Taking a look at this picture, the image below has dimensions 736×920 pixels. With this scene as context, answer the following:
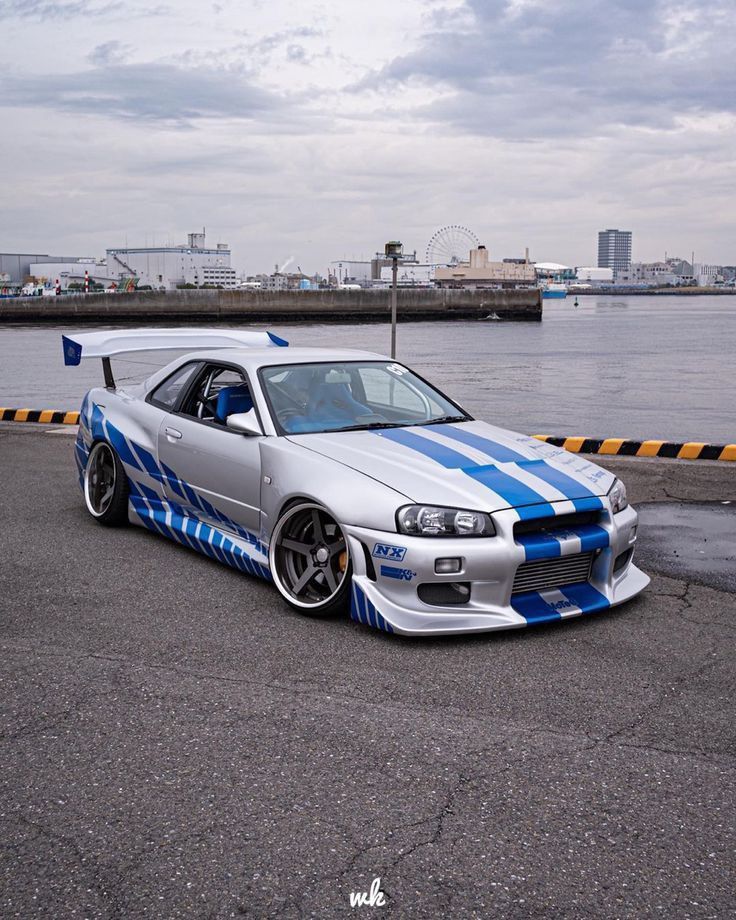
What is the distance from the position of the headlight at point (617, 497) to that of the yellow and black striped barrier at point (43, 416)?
9109 mm

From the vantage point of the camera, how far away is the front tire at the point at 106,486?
6922mm

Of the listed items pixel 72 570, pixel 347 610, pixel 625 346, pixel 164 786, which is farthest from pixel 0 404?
pixel 625 346

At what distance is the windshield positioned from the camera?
581 centimetres

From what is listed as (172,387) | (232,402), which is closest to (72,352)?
(172,387)

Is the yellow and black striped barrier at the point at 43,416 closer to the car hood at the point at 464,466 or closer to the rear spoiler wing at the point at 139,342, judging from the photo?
the rear spoiler wing at the point at 139,342

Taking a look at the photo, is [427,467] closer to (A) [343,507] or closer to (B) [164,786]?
(A) [343,507]

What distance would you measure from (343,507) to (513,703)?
52.3 inches

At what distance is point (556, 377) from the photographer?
101 feet

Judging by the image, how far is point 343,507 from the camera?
4.91m

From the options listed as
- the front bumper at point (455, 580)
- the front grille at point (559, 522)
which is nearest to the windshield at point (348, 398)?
the front bumper at point (455, 580)

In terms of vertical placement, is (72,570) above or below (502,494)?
below

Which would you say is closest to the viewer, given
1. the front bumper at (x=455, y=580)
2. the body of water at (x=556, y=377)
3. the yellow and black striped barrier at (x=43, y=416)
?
the front bumper at (x=455, y=580)

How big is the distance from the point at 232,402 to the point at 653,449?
5.41 meters

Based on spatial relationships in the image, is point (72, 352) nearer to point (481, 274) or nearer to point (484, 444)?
point (484, 444)
